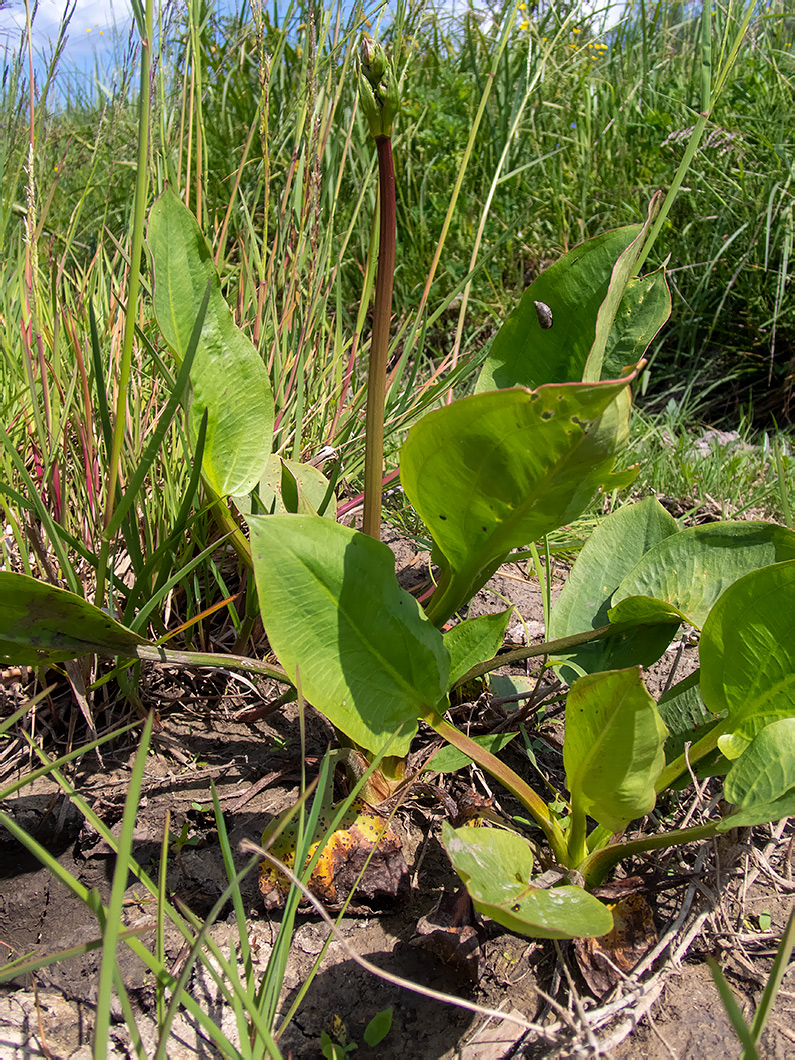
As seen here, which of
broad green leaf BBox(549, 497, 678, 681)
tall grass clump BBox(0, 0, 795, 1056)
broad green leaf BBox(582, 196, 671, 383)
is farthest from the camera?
tall grass clump BBox(0, 0, 795, 1056)

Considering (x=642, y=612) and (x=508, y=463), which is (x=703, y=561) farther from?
(x=508, y=463)

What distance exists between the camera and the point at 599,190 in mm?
2406

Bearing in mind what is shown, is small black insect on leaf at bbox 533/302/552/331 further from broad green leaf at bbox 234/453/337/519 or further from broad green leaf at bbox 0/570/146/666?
broad green leaf at bbox 0/570/146/666

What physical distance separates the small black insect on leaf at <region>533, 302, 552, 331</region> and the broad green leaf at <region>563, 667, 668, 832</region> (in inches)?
15.4

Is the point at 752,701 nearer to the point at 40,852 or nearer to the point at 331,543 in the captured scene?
the point at 331,543

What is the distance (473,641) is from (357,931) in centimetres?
33

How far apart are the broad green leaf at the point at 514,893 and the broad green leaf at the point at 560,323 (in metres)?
0.46

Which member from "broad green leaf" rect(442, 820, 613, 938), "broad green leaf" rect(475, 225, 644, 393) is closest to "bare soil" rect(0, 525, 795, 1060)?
"broad green leaf" rect(442, 820, 613, 938)

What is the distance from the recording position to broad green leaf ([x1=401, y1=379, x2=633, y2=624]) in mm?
550

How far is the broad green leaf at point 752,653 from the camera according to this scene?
0.66 m

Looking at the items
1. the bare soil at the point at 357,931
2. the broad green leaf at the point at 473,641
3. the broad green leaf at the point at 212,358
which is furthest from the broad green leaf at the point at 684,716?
the broad green leaf at the point at 212,358

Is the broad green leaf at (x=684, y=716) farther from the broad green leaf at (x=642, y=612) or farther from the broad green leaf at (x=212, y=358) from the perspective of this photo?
the broad green leaf at (x=212, y=358)

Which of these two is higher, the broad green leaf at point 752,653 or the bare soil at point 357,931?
the broad green leaf at point 752,653

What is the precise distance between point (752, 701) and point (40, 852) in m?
0.62
